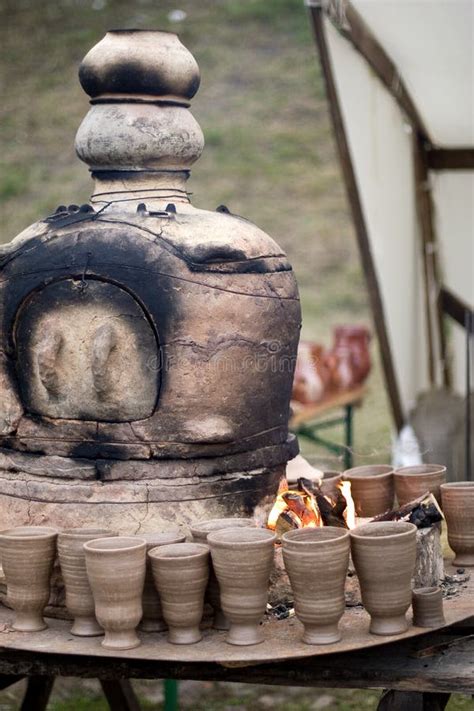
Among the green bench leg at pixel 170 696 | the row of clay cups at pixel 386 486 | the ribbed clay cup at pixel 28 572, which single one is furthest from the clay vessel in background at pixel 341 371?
the ribbed clay cup at pixel 28 572

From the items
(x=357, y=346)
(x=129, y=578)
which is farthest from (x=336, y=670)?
(x=357, y=346)

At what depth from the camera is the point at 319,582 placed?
2.86 m

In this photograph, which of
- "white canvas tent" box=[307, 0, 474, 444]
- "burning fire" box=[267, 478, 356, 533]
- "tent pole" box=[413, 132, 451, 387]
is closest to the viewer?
"burning fire" box=[267, 478, 356, 533]

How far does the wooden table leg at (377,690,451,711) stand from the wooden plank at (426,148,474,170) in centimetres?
400

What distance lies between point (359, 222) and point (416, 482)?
2514 millimetres

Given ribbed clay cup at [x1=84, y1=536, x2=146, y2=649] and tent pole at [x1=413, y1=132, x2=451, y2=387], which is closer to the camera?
ribbed clay cup at [x1=84, y1=536, x2=146, y2=649]

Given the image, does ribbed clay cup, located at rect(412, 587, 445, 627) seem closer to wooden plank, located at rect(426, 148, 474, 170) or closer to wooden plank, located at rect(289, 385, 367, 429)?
wooden plank, located at rect(289, 385, 367, 429)

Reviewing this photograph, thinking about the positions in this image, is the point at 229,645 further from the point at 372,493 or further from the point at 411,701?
the point at 372,493

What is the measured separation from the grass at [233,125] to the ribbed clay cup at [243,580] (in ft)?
22.6

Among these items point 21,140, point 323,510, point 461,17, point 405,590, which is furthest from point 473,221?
point 21,140

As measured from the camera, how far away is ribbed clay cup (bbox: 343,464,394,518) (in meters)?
3.82

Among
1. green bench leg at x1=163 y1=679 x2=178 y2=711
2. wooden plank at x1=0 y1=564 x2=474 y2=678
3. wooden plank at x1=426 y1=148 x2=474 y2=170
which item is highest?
wooden plank at x1=426 y1=148 x2=474 y2=170

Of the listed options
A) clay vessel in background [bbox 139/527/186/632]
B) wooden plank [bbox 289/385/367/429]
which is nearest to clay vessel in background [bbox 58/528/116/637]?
clay vessel in background [bbox 139/527/186/632]

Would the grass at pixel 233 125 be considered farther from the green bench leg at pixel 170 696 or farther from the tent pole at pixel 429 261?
the green bench leg at pixel 170 696
